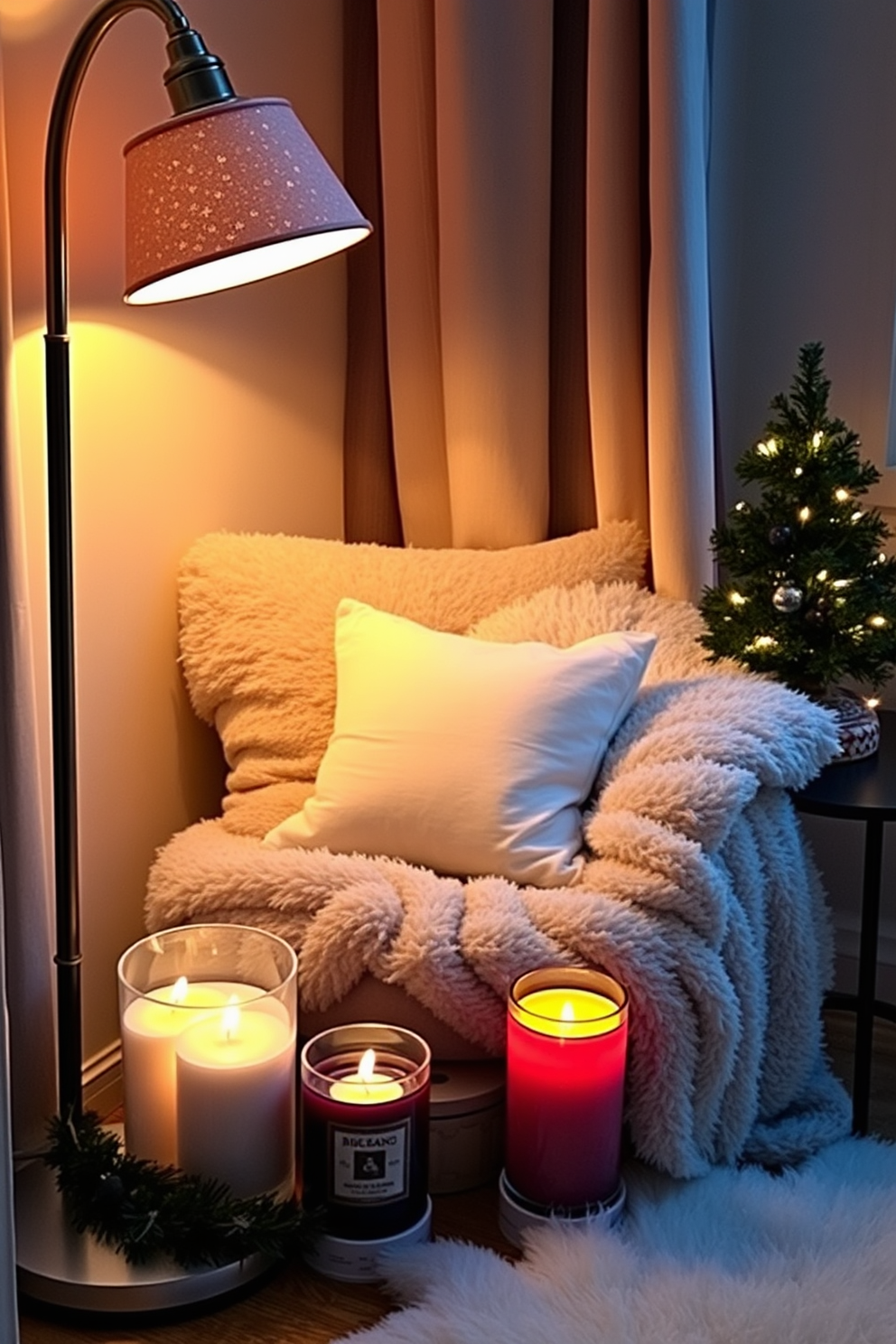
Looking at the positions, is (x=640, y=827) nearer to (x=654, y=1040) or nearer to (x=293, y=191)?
(x=654, y=1040)

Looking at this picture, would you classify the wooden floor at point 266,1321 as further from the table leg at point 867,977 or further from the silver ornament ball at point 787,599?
the silver ornament ball at point 787,599

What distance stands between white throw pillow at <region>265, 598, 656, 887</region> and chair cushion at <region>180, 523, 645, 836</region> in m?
0.12

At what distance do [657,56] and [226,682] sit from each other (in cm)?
99

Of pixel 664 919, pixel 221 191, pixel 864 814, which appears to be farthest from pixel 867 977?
pixel 221 191

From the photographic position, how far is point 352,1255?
1.47m

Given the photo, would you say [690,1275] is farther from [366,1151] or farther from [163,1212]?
[163,1212]

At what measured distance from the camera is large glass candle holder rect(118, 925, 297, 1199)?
4.77 ft

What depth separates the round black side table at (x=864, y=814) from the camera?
167 centimetres

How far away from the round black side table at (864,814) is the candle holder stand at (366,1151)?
1.86 ft

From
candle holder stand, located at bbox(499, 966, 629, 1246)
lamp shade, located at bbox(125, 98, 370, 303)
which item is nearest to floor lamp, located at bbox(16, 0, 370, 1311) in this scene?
lamp shade, located at bbox(125, 98, 370, 303)

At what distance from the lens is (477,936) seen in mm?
1503

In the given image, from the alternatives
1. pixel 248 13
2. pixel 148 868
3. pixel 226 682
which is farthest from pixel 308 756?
pixel 248 13

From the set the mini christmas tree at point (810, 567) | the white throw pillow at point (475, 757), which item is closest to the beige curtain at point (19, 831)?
the white throw pillow at point (475, 757)

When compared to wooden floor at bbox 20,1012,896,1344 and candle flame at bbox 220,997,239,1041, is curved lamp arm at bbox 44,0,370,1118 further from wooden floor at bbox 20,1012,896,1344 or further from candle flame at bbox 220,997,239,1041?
wooden floor at bbox 20,1012,896,1344
